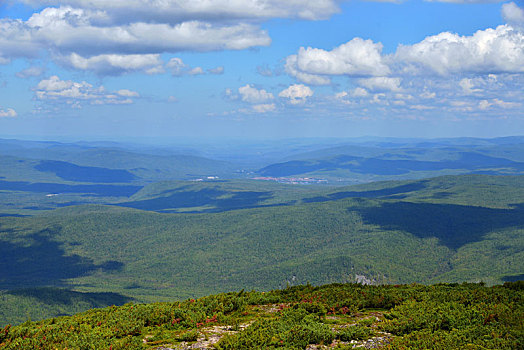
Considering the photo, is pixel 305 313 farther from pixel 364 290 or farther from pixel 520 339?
pixel 520 339

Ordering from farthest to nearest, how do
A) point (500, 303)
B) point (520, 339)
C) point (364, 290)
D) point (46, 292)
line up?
1. point (46, 292)
2. point (364, 290)
3. point (500, 303)
4. point (520, 339)

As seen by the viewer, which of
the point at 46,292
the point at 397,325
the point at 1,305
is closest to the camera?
the point at 397,325

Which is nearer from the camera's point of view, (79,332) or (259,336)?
(259,336)

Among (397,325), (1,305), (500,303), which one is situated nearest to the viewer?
(397,325)

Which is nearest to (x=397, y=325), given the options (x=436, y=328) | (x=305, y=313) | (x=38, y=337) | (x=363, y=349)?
(x=436, y=328)

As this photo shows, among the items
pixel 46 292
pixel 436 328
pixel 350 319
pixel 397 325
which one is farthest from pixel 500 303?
pixel 46 292

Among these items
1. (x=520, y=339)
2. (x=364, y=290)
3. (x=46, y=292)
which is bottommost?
(x=46, y=292)

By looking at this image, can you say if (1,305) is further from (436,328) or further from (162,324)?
(436,328)

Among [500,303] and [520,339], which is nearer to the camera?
[520,339]

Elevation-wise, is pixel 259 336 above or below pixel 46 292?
above
